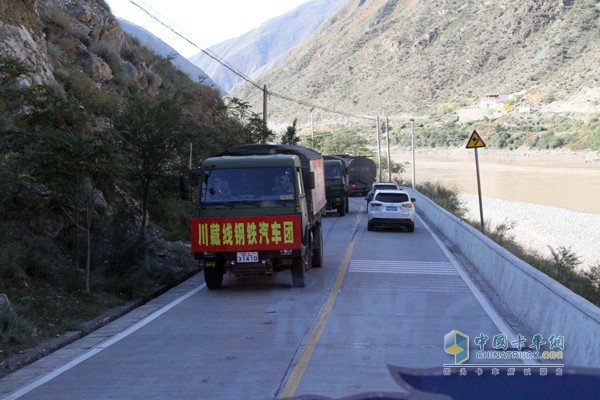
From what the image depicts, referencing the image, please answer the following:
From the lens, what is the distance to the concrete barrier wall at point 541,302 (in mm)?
7666

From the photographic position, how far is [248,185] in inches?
596

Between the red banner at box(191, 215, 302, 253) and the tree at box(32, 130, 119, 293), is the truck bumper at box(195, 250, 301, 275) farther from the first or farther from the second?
the tree at box(32, 130, 119, 293)

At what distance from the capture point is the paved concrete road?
811 centimetres

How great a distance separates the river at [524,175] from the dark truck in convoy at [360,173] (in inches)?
373

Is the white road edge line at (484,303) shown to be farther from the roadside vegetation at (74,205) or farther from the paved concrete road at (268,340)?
the roadside vegetation at (74,205)

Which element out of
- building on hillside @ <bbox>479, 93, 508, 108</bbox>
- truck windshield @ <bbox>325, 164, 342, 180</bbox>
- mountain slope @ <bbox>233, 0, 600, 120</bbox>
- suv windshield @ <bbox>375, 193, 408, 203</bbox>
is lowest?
suv windshield @ <bbox>375, 193, 408, 203</bbox>

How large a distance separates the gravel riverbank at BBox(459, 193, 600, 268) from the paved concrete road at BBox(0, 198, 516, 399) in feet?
51.5

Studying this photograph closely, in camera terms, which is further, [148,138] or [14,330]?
[148,138]

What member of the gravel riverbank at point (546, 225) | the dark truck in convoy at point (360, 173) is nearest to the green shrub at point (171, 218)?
the gravel riverbank at point (546, 225)

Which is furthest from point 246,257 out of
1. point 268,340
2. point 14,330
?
point 14,330

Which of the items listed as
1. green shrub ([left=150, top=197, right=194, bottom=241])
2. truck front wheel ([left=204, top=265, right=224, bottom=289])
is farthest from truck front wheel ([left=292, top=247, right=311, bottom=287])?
green shrub ([left=150, top=197, right=194, bottom=241])

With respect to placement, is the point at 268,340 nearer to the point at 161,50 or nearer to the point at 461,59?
the point at 161,50

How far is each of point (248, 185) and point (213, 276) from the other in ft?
6.56

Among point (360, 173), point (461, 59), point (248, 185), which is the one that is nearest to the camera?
point (248, 185)
